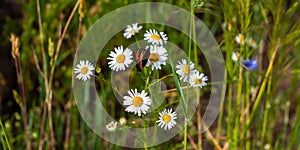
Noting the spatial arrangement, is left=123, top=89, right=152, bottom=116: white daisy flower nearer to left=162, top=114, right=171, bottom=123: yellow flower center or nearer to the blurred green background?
left=162, top=114, right=171, bottom=123: yellow flower center

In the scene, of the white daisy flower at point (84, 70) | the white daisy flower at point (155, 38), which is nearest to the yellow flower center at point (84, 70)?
the white daisy flower at point (84, 70)

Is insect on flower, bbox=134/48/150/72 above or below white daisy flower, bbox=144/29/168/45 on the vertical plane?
below

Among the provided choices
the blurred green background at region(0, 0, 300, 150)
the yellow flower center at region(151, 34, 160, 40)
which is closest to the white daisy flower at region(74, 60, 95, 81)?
the yellow flower center at region(151, 34, 160, 40)

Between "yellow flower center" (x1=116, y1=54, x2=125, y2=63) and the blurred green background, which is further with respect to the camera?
the blurred green background

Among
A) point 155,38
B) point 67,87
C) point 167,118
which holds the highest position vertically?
point 67,87

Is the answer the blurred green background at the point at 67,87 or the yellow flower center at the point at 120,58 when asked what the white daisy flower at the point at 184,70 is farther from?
the blurred green background at the point at 67,87

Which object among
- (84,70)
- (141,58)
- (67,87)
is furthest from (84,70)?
(67,87)

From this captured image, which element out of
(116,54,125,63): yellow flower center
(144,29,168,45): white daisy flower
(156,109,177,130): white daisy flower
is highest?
(144,29,168,45): white daisy flower

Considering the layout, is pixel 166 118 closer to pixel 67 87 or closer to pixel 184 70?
pixel 184 70
